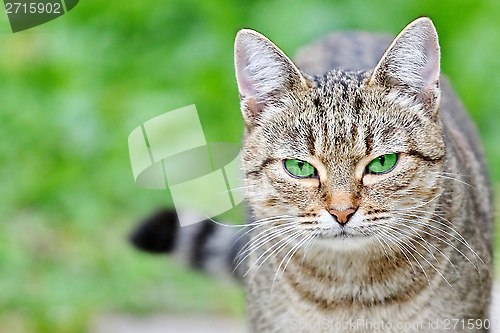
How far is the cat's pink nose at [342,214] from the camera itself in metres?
1.40

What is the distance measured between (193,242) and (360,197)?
0.97 m

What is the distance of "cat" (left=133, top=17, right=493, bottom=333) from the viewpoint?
1449mm

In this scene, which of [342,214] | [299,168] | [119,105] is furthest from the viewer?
[119,105]

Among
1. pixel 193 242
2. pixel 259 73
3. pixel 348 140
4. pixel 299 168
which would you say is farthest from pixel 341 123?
pixel 193 242

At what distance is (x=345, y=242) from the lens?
4.86 feet

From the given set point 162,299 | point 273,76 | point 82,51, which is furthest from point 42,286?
point 273,76

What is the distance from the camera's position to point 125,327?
94.3 inches

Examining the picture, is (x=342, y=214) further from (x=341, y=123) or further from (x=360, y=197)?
(x=341, y=123)

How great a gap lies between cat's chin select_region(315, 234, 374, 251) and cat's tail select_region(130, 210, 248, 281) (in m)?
0.67

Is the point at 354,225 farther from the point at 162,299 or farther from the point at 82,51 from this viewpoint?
the point at 82,51

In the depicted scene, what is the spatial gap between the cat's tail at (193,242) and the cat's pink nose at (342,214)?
0.79m

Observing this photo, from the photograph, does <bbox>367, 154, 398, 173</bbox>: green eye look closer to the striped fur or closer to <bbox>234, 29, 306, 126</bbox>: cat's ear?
the striped fur

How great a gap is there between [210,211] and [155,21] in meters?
1.27

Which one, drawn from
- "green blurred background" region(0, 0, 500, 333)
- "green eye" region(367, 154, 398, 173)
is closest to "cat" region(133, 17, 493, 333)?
"green eye" region(367, 154, 398, 173)
